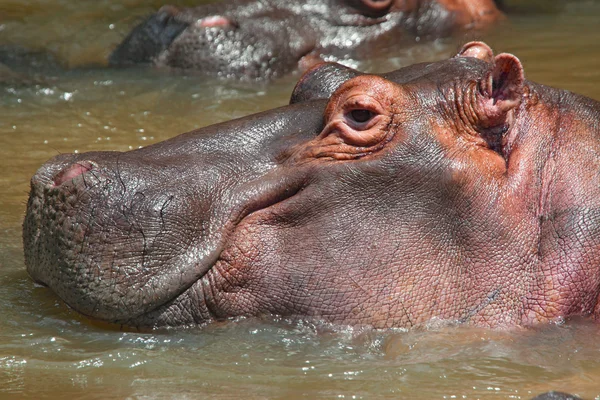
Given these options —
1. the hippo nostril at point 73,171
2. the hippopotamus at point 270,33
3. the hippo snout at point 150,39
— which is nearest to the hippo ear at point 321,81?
the hippo nostril at point 73,171

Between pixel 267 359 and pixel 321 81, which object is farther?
pixel 321 81

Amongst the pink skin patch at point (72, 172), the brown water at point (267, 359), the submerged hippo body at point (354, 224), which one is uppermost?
the pink skin patch at point (72, 172)

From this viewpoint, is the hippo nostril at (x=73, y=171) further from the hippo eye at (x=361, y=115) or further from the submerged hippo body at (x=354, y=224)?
the hippo eye at (x=361, y=115)

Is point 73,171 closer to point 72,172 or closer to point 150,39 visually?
point 72,172

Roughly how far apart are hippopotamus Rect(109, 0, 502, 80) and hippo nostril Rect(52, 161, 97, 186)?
495 centimetres

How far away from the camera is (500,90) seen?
14.8ft

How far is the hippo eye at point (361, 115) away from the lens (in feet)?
14.6

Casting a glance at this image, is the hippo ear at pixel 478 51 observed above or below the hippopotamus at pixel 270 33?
below

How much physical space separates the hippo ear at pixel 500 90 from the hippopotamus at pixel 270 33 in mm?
4923

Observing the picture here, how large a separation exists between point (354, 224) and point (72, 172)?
4.15ft

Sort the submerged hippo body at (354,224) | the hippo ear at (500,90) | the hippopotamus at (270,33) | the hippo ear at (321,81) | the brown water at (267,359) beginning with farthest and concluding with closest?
the hippopotamus at (270,33)
the hippo ear at (321,81)
the hippo ear at (500,90)
the submerged hippo body at (354,224)
the brown water at (267,359)

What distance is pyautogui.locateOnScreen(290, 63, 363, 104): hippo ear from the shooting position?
4992 millimetres

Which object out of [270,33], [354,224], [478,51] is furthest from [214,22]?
[354,224]

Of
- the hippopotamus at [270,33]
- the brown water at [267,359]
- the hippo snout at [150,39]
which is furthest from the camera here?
the hippo snout at [150,39]
